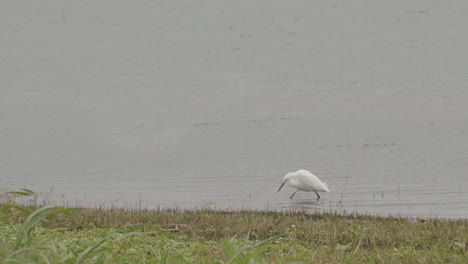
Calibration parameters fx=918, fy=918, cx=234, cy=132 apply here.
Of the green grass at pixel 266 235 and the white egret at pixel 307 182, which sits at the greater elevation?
the white egret at pixel 307 182

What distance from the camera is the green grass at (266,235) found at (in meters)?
7.21

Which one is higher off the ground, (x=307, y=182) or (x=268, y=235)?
(x=307, y=182)

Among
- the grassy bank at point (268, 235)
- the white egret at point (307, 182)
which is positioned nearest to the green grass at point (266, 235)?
the grassy bank at point (268, 235)

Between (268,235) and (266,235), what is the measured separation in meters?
0.04

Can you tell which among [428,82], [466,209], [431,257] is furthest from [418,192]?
[428,82]

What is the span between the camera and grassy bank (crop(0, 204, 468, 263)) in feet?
23.8

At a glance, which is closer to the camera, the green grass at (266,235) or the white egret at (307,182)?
the green grass at (266,235)

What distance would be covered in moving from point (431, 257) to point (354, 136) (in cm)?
2179

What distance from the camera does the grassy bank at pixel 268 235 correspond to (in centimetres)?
726

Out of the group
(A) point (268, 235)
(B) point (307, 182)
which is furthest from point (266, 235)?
(B) point (307, 182)

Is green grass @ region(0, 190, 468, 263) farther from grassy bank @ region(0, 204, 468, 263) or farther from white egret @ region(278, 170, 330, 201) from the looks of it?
white egret @ region(278, 170, 330, 201)

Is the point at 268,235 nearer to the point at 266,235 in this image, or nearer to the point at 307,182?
the point at 266,235

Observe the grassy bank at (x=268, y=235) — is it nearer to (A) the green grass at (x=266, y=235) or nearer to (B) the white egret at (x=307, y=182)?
(A) the green grass at (x=266, y=235)

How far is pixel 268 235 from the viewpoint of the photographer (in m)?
9.53
